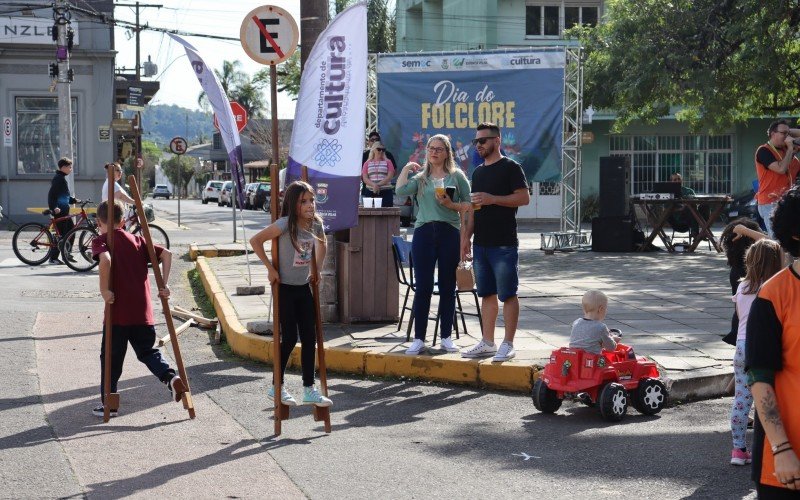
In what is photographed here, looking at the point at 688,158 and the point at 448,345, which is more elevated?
the point at 688,158

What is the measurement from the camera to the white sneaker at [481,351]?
8594 mm

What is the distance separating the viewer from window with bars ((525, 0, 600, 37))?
40219mm

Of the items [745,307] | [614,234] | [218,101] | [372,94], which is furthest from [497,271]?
[372,94]

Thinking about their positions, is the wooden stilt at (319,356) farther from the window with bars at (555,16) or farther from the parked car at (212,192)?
the parked car at (212,192)

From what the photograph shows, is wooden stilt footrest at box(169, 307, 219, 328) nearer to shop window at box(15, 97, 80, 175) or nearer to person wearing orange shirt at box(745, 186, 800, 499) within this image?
person wearing orange shirt at box(745, 186, 800, 499)

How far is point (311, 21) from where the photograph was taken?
10273 mm

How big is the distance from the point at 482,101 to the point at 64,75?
12246 mm

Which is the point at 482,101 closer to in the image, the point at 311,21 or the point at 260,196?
the point at 311,21

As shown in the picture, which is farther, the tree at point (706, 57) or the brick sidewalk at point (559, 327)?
the tree at point (706, 57)

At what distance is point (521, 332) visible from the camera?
9938 millimetres

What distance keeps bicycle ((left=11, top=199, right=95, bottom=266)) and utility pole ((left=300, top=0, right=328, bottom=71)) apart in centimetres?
856

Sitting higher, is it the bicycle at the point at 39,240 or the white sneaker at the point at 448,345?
the bicycle at the point at 39,240

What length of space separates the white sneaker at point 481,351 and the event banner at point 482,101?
1195cm

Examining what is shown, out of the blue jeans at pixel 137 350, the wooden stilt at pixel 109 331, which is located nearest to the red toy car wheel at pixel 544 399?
the blue jeans at pixel 137 350
